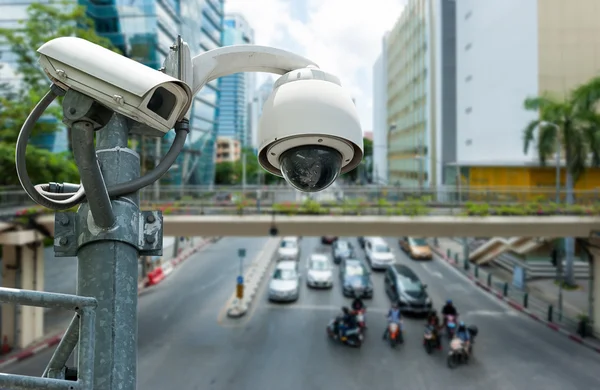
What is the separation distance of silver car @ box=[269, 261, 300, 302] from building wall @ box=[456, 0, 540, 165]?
15.8 metres

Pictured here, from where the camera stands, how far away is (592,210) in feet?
43.2

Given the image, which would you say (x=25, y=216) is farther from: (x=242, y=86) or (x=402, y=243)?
(x=242, y=86)

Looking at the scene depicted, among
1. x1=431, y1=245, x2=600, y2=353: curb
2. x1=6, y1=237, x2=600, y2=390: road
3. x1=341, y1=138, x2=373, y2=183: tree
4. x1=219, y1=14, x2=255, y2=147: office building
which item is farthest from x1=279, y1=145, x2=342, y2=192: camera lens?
x1=219, y1=14, x2=255, y2=147: office building

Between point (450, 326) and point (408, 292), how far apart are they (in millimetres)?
3248

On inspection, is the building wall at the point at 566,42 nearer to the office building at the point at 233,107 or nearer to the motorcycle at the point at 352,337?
the motorcycle at the point at 352,337

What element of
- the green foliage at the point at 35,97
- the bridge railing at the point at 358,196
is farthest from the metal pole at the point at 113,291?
the green foliage at the point at 35,97

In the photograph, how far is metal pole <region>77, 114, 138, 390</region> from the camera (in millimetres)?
1234

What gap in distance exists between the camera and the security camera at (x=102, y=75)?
3.89 feet

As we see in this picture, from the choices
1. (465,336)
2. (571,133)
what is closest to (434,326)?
(465,336)

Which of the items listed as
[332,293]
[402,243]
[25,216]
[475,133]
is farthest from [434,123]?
[25,216]

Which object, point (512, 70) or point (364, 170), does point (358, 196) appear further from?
point (364, 170)

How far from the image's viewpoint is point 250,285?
19656mm

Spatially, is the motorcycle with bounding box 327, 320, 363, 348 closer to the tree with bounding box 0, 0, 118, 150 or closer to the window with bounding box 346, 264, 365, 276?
the window with bounding box 346, 264, 365, 276

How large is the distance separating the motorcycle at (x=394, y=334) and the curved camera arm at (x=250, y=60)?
11.9 metres
